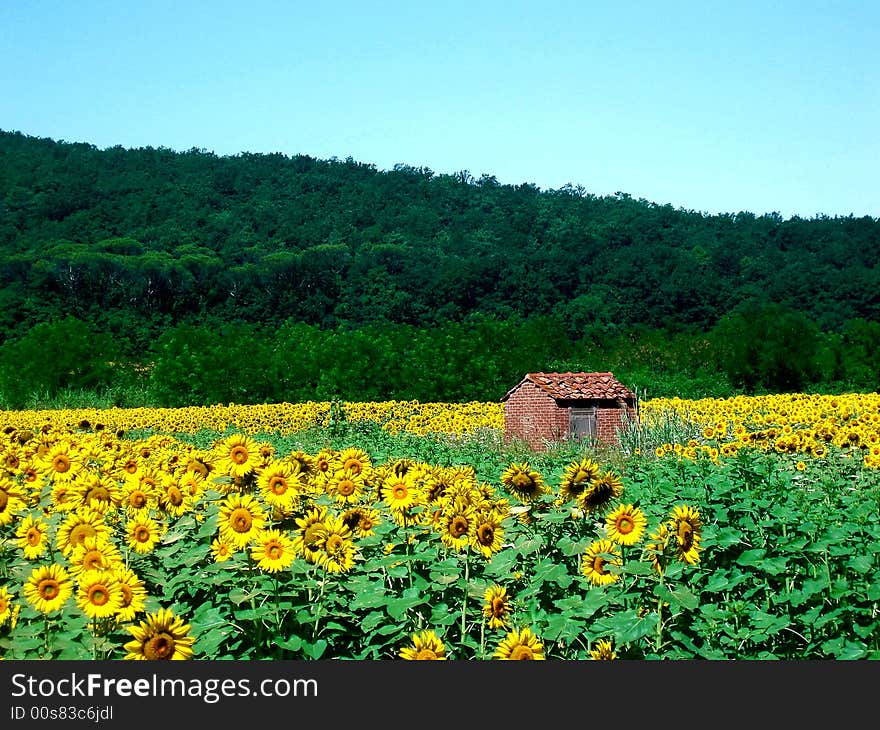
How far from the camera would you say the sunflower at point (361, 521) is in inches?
133

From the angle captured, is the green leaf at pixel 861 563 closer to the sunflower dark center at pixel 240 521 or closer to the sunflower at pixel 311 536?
the sunflower at pixel 311 536

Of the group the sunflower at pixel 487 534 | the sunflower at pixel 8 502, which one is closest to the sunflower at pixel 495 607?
the sunflower at pixel 487 534

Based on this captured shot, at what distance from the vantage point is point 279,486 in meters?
3.46

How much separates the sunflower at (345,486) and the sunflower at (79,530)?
34.6 inches

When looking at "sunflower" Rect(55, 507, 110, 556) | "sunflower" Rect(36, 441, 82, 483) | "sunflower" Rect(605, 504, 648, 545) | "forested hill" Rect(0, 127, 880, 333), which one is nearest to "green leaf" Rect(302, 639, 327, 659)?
"sunflower" Rect(55, 507, 110, 556)

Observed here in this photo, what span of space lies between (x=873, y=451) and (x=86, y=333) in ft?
92.2

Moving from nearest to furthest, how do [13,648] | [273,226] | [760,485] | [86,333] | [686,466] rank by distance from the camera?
[13,648]
[760,485]
[686,466]
[86,333]
[273,226]

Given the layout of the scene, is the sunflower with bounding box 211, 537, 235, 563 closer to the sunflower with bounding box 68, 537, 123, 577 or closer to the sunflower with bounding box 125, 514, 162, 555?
the sunflower with bounding box 125, 514, 162, 555

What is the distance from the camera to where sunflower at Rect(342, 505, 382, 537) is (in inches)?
133

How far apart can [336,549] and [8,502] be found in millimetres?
1270

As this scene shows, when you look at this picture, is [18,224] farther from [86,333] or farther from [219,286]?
[86,333]

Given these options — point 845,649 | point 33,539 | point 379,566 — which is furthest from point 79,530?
point 845,649

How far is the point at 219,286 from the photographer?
52594 millimetres

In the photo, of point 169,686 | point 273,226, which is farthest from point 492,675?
point 273,226
